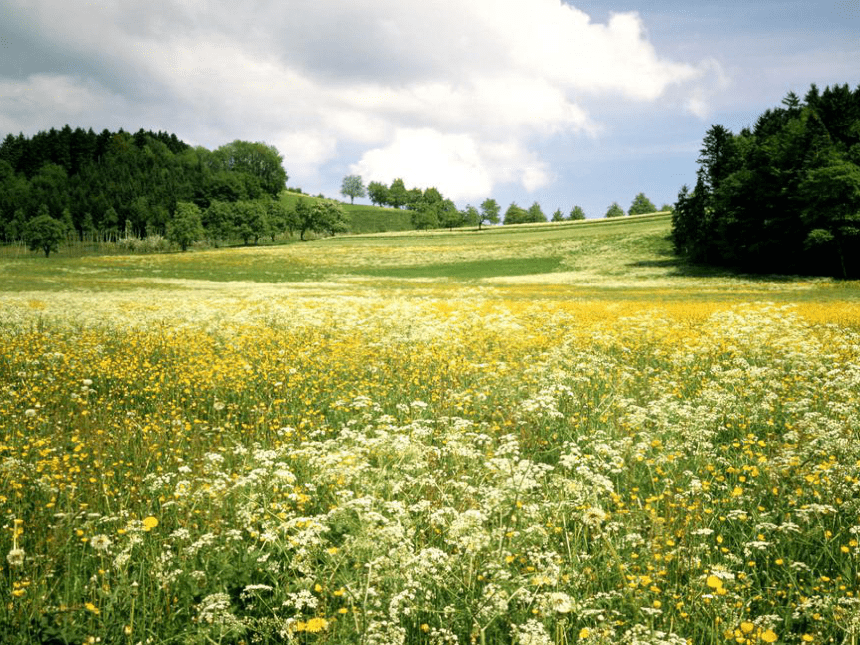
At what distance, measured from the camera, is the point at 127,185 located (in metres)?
151

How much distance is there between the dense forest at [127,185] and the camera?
396 ft

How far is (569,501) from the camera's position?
4980 millimetres

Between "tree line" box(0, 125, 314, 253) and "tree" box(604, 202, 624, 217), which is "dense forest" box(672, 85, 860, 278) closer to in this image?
"tree line" box(0, 125, 314, 253)

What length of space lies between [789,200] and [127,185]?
165443 millimetres

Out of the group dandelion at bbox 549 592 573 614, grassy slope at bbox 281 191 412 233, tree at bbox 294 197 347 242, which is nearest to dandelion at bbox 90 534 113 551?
dandelion at bbox 549 592 573 614

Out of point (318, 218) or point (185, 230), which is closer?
point (185, 230)

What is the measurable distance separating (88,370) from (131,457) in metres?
4.97

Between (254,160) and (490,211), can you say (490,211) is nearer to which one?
(490,211)

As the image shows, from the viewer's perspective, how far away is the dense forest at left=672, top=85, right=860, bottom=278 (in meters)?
48.3

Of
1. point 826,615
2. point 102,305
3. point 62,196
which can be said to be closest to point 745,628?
point 826,615

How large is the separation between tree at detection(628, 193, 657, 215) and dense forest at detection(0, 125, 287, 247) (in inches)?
5029

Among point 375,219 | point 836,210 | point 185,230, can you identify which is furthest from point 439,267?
point 375,219

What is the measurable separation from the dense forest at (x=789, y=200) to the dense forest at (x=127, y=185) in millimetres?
90226

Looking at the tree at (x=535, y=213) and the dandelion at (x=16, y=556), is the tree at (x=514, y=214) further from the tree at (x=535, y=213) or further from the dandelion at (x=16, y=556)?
the dandelion at (x=16, y=556)
